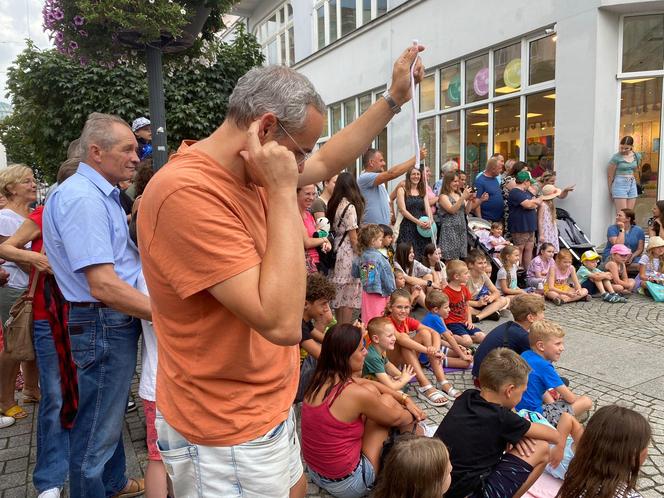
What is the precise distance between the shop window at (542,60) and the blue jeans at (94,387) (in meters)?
9.77

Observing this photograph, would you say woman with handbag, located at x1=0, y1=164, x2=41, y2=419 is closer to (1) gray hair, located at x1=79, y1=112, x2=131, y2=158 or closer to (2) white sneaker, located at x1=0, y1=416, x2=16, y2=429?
(2) white sneaker, located at x1=0, y1=416, x2=16, y2=429

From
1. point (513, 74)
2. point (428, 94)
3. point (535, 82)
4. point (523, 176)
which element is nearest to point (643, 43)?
point (535, 82)

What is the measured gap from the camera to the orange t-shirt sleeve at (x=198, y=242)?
1128mm

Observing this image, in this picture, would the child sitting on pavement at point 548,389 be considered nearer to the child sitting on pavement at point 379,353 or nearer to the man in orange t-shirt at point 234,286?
the child sitting on pavement at point 379,353

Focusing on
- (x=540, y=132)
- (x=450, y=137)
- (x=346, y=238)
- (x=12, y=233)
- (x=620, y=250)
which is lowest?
(x=620, y=250)

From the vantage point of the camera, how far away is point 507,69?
10836mm

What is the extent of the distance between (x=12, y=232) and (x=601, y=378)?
4.79 meters

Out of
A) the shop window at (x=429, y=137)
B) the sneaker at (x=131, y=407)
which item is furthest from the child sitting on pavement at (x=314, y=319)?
the shop window at (x=429, y=137)

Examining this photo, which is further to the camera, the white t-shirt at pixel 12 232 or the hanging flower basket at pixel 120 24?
the white t-shirt at pixel 12 232

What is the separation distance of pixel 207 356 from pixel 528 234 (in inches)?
→ 300

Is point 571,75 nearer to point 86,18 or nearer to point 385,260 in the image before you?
point 385,260

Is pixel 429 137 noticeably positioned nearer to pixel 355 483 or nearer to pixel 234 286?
pixel 355 483

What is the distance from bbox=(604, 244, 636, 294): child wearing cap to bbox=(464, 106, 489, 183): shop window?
15.0 feet

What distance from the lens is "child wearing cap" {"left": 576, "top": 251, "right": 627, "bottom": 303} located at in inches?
279
